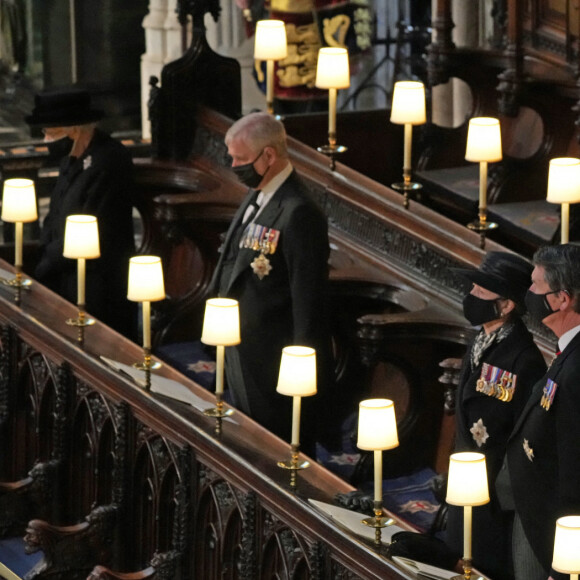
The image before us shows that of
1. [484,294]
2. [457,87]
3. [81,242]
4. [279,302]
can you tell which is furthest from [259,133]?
[457,87]

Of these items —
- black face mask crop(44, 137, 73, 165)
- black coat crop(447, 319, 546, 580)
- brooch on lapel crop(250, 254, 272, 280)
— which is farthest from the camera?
black face mask crop(44, 137, 73, 165)

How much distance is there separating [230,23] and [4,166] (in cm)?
373

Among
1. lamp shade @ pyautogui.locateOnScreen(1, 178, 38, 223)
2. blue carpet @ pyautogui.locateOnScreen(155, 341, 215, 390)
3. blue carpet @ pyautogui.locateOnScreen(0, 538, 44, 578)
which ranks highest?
lamp shade @ pyautogui.locateOnScreen(1, 178, 38, 223)

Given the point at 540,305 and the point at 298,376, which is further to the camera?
the point at 298,376

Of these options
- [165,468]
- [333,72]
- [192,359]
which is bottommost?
[192,359]

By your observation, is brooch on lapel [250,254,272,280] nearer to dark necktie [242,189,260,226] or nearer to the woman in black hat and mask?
dark necktie [242,189,260,226]

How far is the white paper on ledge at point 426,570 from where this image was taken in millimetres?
4309

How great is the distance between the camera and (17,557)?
6.18 meters

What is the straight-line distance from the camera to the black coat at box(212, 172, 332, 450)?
5.73 m

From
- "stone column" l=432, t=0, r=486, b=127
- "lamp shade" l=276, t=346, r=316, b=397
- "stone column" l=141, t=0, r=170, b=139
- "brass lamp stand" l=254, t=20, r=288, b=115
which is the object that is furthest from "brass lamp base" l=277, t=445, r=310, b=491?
"stone column" l=141, t=0, r=170, b=139

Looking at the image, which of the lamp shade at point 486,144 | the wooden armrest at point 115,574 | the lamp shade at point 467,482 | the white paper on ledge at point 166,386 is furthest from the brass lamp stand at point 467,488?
the lamp shade at point 486,144

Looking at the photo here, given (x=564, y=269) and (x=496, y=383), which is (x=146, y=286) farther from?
(x=564, y=269)

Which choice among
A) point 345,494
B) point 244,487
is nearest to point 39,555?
point 244,487

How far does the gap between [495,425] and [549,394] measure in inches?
20.3
